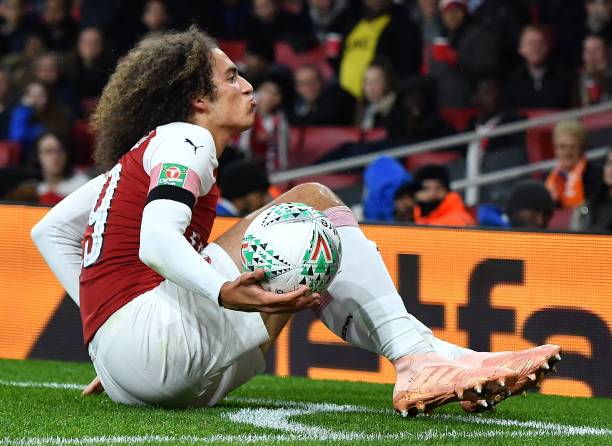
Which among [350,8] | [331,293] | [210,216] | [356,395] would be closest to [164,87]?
[210,216]

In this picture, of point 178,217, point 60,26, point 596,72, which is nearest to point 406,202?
point 596,72

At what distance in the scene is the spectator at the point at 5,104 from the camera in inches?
469

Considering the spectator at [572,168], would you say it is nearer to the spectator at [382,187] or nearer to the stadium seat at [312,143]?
the spectator at [382,187]

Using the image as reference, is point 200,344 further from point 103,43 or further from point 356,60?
point 103,43

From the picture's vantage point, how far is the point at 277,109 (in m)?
10.7

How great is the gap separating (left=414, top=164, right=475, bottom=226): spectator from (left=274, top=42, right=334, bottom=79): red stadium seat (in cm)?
376

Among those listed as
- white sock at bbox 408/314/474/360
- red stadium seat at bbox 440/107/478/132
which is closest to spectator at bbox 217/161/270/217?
red stadium seat at bbox 440/107/478/132

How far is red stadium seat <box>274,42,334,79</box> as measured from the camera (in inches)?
472

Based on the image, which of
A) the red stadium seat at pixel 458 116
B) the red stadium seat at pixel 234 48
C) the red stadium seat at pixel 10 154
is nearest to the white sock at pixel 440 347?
the red stadium seat at pixel 458 116

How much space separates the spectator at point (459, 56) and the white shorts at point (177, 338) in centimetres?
624

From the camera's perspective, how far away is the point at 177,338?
14.2 ft

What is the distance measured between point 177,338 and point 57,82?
26.1ft

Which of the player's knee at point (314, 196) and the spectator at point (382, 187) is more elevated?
the player's knee at point (314, 196)

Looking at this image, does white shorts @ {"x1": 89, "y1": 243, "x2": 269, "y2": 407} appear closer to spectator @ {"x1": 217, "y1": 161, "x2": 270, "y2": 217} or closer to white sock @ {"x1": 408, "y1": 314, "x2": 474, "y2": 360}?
white sock @ {"x1": 408, "y1": 314, "x2": 474, "y2": 360}
